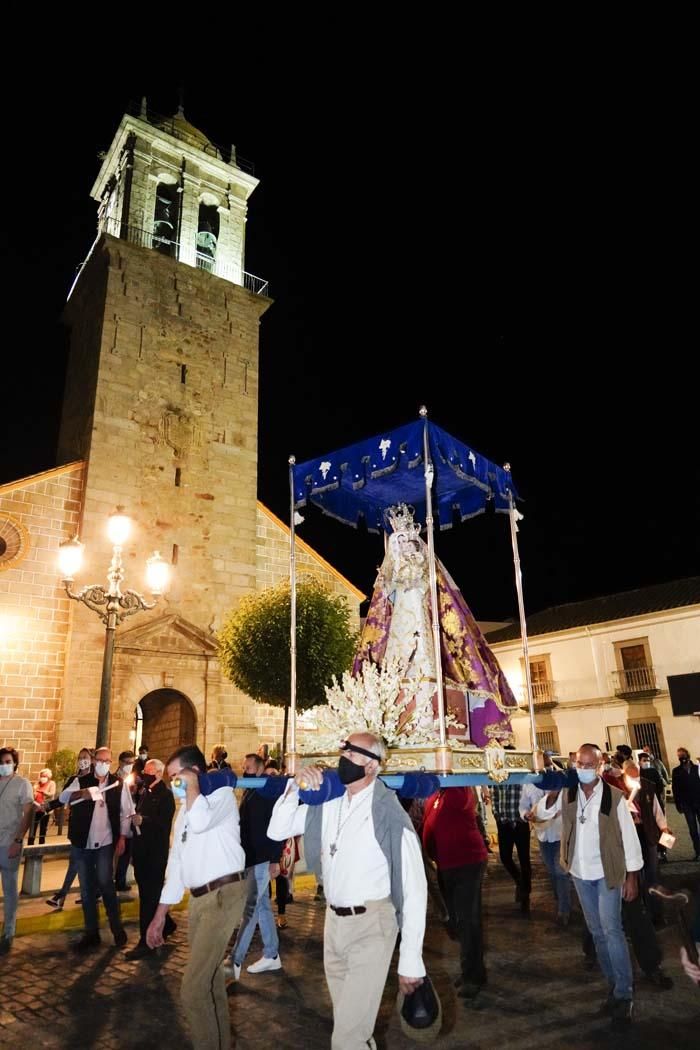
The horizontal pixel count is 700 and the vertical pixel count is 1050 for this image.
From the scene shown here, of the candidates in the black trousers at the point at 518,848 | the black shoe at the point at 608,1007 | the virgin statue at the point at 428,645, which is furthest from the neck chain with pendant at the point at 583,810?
the black trousers at the point at 518,848

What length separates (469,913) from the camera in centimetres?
502

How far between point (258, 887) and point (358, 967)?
3089 millimetres

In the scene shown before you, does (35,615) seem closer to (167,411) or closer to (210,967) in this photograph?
(167,411)

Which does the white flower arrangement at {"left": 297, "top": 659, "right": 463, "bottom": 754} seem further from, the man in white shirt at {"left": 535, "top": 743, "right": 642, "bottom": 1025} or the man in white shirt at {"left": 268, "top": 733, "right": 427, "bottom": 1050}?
the man in white shirt at {"left": 268, "top": 733, "right": 427, "bottom": 1050}

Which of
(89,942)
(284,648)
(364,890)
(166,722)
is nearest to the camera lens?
(364,890)

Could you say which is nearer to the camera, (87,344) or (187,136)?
(87,344)

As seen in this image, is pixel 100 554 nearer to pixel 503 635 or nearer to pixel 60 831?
pixel 60 831

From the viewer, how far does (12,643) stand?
15.3 metres

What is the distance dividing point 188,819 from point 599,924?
2.97 metres

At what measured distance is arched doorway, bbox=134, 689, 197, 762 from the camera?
16953mm

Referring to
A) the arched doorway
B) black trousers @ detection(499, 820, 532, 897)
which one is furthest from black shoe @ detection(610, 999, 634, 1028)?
the arched doorway

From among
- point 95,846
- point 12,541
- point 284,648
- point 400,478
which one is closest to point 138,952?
point 95,846

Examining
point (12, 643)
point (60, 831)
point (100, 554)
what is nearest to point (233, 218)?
point (100, 554)

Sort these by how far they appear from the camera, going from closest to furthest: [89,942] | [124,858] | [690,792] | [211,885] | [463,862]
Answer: [211,885] → [463,862] → [89,942] → [124,858] → [690,792]
